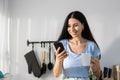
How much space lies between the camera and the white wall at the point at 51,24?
1877 mm

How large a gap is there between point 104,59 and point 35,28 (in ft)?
2.22

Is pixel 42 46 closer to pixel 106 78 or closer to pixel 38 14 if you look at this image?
pixel 38 14

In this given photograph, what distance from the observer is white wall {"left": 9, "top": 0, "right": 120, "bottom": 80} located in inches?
73.9

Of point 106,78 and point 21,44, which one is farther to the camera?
point 21,44

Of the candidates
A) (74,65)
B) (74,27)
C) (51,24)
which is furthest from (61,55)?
(51,24)

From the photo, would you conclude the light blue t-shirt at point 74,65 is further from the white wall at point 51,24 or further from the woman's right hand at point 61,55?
the white wall at point 51,24

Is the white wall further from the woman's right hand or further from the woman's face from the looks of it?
the woman's right hand

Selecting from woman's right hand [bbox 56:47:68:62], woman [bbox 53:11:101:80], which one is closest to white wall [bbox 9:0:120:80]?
woman [bbox 53:11:101:80]

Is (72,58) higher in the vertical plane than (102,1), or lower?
lower

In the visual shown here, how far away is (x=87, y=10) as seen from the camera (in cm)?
191

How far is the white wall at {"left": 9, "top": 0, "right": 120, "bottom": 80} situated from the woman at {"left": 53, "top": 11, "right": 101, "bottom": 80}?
0.42 meters

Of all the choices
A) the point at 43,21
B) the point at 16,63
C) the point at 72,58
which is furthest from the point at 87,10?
the point at 16,63

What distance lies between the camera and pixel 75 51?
4.67 ft

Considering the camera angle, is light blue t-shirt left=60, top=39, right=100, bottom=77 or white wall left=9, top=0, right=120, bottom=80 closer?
light blue t-shirt left=60, top=39, right=100, bottom=77
